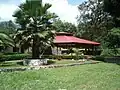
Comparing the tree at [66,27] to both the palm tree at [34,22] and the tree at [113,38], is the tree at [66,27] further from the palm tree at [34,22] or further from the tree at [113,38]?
the palm tree at [34,22]

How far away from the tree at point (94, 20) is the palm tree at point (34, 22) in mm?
13836

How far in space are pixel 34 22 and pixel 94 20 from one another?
73.0 feet

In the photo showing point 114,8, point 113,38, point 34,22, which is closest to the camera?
point 34,22

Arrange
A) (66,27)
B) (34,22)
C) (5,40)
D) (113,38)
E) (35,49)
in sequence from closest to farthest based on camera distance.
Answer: (34,22) < (35,49) < (5,40) < (113,38) < (66,27)

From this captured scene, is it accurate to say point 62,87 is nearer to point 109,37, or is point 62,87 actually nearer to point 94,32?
point 109,37

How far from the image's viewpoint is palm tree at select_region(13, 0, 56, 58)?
2711 centimetres

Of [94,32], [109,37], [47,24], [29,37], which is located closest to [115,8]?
[109,37]

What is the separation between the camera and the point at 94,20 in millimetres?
48062

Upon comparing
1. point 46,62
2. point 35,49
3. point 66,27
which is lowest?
point 46,62

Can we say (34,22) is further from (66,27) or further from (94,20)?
(66,27)

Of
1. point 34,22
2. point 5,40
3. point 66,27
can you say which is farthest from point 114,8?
point 66,27

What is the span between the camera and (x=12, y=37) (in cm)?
2814

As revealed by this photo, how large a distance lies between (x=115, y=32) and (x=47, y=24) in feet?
25.6

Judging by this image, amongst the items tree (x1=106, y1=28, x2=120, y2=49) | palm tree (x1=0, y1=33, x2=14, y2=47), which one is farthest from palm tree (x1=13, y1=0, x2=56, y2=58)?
tree (x1=106, y1=28, x2=120, y2=49)
